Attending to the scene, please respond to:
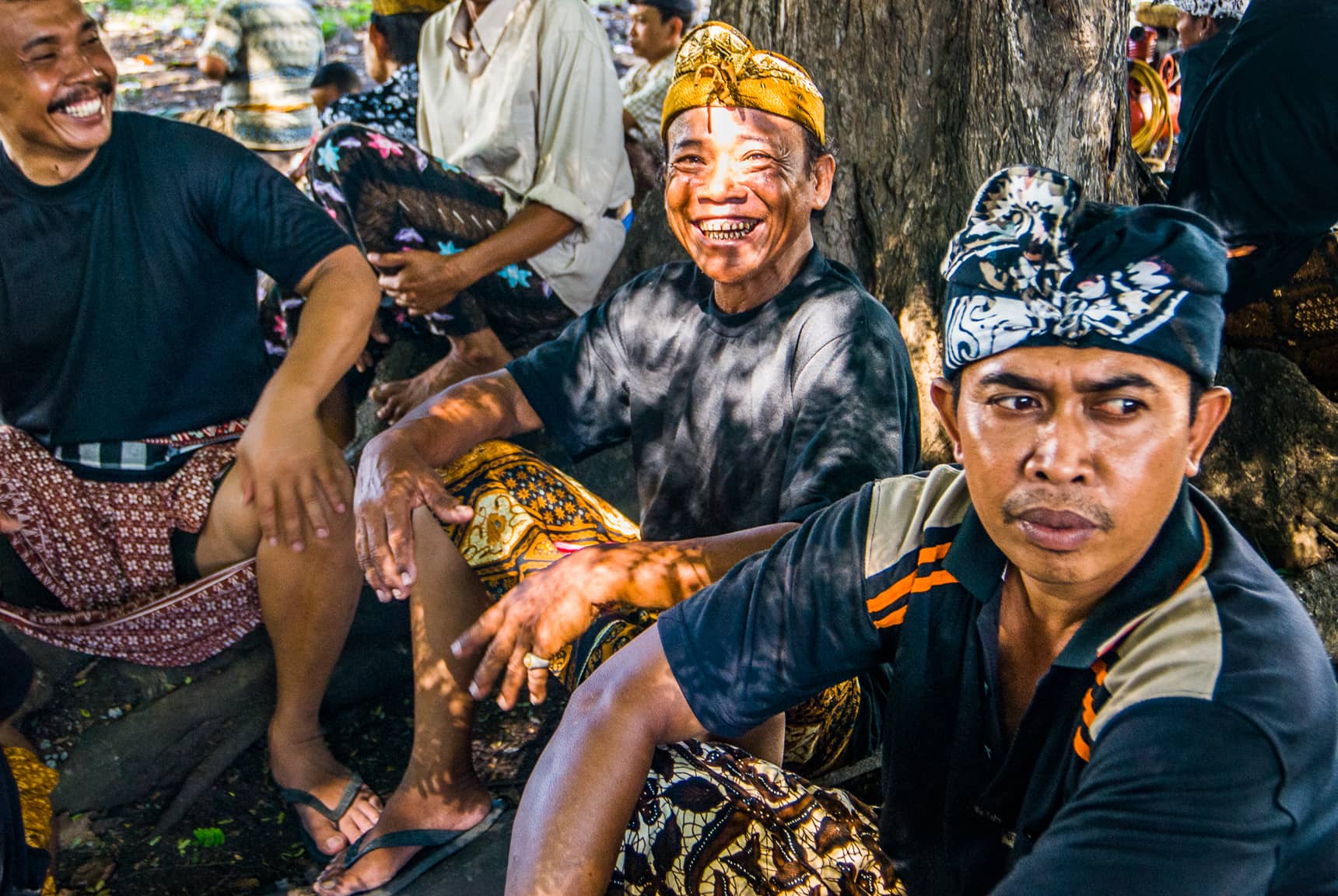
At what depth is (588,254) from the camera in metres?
4.00

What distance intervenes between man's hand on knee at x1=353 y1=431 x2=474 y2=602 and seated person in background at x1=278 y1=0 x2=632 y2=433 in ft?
3.86

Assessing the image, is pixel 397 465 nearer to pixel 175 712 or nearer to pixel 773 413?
pixel 773 413

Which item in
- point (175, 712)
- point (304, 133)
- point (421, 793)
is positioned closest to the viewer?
point (421, 793)

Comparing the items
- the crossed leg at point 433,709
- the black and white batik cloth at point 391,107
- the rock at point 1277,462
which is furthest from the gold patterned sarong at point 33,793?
the rock at point 1277,462

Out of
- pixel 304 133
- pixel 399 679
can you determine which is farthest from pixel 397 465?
pixel 304 133

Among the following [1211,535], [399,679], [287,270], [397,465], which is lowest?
[399,679]

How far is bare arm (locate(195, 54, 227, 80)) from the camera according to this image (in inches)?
284

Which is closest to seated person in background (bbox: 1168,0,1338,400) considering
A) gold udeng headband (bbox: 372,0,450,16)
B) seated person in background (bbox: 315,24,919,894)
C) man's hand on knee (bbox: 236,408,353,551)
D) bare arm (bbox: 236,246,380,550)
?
seated person in background (bbox: 315,24,919,894)

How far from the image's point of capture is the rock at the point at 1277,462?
3600 mm

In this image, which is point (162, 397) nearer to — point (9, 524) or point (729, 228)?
point (9, 524)

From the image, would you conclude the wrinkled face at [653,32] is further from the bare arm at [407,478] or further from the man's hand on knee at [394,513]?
the man's hand on knee at [394,513]

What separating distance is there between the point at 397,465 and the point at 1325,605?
9.30 feet

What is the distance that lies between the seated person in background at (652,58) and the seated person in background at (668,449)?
93.9 inches

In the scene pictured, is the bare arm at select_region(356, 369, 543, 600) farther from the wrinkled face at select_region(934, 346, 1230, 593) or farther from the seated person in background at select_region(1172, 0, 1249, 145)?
the seated person in background at select_region(1172, 0, 1249, 145)
